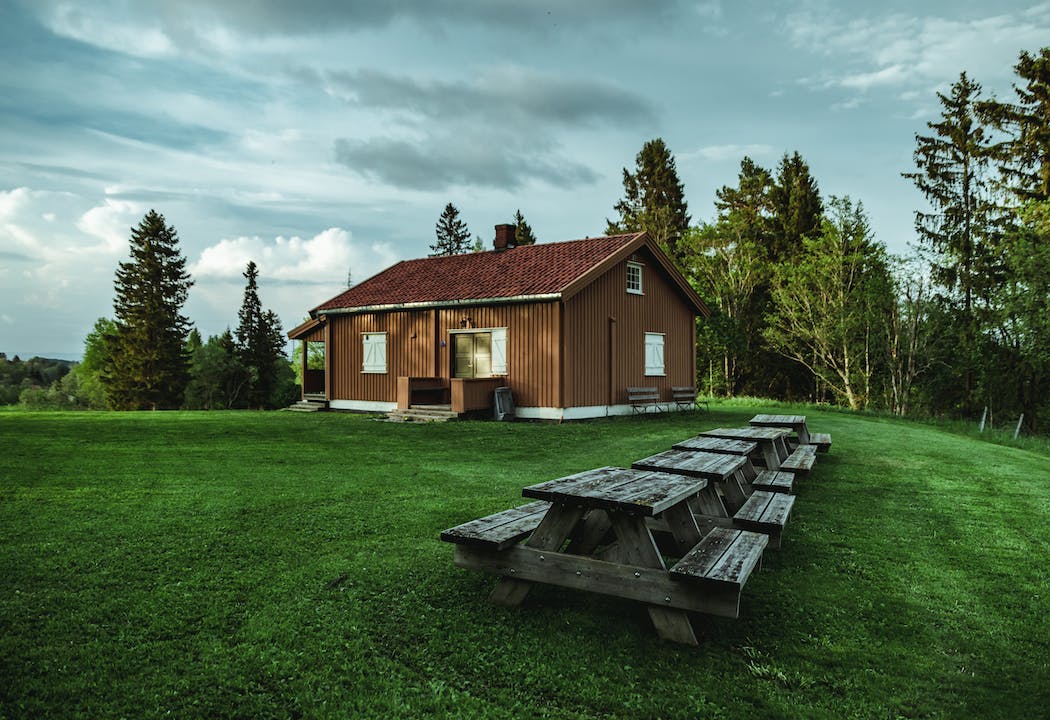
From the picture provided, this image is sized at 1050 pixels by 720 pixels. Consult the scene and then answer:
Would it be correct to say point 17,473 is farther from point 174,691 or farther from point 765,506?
point 765,506

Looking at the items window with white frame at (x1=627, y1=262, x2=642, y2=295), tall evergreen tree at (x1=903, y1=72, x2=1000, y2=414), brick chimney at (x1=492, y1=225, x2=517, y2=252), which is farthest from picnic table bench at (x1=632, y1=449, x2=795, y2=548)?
tall evergreen tree at (x1=903, y1=72, x2=1000, y2=414)

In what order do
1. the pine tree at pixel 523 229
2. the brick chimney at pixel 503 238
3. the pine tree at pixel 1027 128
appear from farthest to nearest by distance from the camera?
the pine tree at pixel 523 229 < the pine tree at pixel 1027 128 < the brick chimney at pixel 503 238

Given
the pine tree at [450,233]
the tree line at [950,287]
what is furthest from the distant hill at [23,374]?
the tree line at [950,287]

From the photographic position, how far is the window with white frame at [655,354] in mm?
18922

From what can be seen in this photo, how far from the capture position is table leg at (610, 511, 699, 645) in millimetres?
3180

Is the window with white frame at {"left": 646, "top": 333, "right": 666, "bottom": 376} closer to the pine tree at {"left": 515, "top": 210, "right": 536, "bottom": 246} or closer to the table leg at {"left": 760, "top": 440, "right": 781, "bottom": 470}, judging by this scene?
the table leg at {"left": 760, "top": 440, "right": 781, "bottom": 470}

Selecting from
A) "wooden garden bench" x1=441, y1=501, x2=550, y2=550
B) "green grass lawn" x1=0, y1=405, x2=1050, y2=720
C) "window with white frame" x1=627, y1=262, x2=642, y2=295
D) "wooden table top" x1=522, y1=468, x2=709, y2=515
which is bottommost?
"green grass lawn" x1=0, y1=405, x2=1050, y2=720

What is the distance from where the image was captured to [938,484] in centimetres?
771

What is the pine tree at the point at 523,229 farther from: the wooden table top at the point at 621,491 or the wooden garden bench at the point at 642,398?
the wooden table top at the point at 621,491

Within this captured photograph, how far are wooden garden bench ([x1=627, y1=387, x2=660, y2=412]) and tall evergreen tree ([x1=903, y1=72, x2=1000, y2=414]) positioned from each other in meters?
15.6

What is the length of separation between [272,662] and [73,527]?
3.10 meters

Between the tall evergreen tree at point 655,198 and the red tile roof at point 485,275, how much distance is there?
2454cm

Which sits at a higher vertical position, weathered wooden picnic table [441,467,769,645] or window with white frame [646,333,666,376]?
window with white frame [646,333,666,376]

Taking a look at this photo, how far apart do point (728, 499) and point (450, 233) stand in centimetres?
5522
